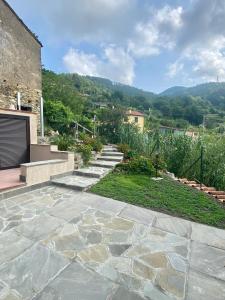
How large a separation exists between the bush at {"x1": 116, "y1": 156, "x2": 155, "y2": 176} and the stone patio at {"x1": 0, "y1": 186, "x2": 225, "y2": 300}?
2.67 metres

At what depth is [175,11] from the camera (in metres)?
6.74

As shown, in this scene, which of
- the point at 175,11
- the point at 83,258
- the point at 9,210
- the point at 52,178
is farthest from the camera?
the point at 175,11

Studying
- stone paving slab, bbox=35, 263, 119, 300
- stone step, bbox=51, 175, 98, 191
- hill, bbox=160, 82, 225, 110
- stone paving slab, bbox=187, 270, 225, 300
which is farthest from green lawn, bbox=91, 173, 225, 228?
hill, bbox=160, 82, 225, 110

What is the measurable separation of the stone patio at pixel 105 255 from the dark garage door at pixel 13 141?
2430mm

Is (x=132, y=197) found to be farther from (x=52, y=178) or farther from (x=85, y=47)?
(x=85, y=47)

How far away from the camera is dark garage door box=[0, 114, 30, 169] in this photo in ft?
19.0

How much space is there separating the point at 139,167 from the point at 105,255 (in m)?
4.30

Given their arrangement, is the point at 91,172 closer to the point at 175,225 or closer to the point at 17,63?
the point at 175,225

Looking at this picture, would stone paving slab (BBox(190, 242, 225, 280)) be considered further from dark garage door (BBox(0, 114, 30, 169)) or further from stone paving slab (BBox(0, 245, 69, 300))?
dark garage door (BBox(0, 114, 30, 169))

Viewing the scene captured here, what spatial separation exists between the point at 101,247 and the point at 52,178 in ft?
10.5

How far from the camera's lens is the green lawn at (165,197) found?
3738 millimetres

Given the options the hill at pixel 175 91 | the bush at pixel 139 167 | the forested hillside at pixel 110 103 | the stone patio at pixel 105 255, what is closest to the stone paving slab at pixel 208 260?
the stone patio at pixel 105 255

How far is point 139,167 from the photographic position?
21.6 feet

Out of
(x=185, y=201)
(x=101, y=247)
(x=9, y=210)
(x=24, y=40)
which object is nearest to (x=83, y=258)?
(x=101, y=247)
